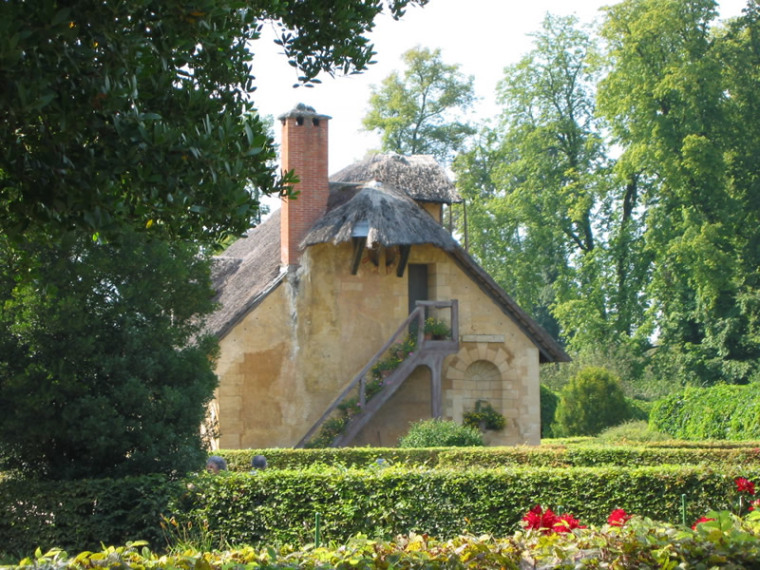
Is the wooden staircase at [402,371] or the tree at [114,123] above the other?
the tree at [114,123]

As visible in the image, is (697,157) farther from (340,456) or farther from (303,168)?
(340,456)

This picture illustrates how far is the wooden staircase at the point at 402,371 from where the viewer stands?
23.8 m

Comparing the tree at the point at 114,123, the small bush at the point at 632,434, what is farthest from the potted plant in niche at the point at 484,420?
the tree at the point at 114,123

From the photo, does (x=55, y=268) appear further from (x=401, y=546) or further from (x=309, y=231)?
(x=309, y=231)

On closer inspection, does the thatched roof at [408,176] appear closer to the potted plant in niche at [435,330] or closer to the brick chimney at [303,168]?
the brick chimney at [303,168]

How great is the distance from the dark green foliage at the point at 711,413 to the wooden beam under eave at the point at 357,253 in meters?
11.0

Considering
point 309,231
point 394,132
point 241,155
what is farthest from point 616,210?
point 241,155

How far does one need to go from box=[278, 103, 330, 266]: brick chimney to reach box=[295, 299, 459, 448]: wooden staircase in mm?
3235

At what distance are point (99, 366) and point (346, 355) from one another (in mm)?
12525

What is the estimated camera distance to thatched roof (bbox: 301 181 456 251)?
2442 centimetres

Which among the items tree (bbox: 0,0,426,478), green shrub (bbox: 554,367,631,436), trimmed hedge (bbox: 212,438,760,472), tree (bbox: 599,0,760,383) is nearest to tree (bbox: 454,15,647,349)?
tree (bbox: 599,0,760,383)

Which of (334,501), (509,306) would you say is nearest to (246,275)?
(509,306)

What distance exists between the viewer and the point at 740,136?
36500 mm

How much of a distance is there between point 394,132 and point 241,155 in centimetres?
3822
